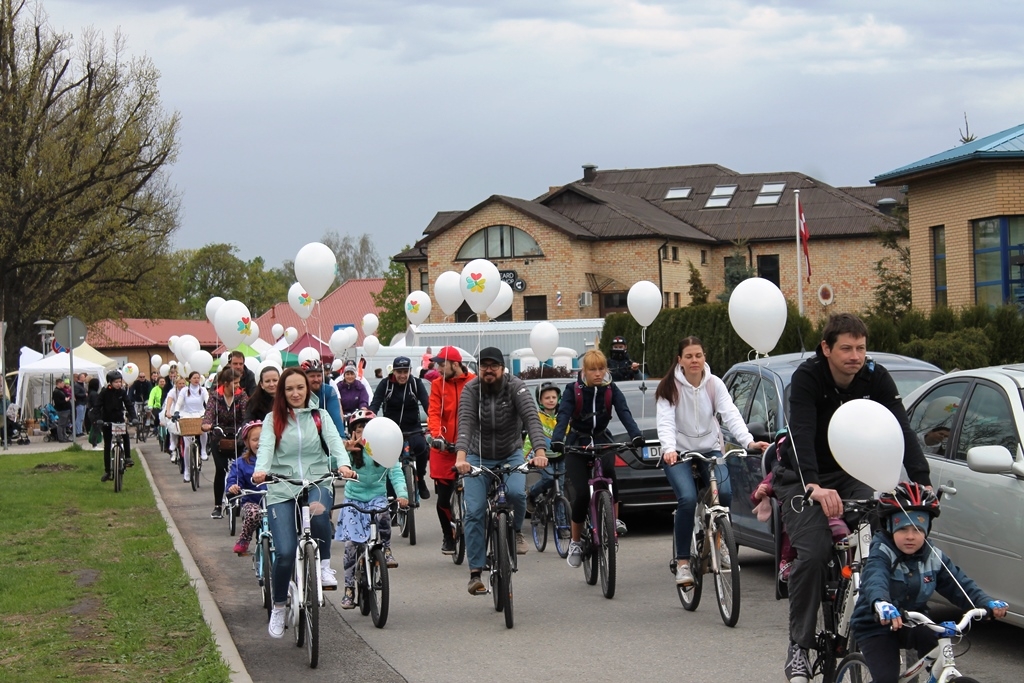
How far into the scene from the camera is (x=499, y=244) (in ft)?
198

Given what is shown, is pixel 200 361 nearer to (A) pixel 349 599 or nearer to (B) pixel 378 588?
(A) pixel 349 599

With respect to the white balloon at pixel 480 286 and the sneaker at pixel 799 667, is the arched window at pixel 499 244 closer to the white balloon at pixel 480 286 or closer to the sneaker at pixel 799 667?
the white balloon at pixel 480 286

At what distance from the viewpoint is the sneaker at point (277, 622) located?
27.8ft

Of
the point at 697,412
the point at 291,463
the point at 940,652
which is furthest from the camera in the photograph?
the point at 697,412

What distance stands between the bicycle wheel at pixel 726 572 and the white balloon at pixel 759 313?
2.72 m

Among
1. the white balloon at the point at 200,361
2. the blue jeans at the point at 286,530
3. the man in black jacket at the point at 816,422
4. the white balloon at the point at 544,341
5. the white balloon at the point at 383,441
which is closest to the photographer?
the man in black jacket at the point at 816,422

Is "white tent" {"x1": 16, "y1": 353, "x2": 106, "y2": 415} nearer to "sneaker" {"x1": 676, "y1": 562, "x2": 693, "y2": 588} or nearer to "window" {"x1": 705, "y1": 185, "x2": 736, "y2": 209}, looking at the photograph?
"sneaker" {"x1": 676, "y1": 562, "x2": 693, "y2": 588}

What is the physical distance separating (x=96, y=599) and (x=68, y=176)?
3675cm

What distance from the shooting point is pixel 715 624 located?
8945 mm

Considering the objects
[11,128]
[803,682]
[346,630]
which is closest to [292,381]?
[346,630]

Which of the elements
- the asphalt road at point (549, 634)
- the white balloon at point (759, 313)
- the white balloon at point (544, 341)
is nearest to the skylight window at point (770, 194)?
the white balloon at point (544, 341)

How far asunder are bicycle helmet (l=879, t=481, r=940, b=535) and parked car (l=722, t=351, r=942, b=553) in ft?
16.6

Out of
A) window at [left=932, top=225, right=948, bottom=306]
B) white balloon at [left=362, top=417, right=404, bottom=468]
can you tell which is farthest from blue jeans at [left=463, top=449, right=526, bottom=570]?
window at [left=932, top=225, right=948, bottom=306]

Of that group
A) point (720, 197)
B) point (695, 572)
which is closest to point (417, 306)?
point (695, 572)
